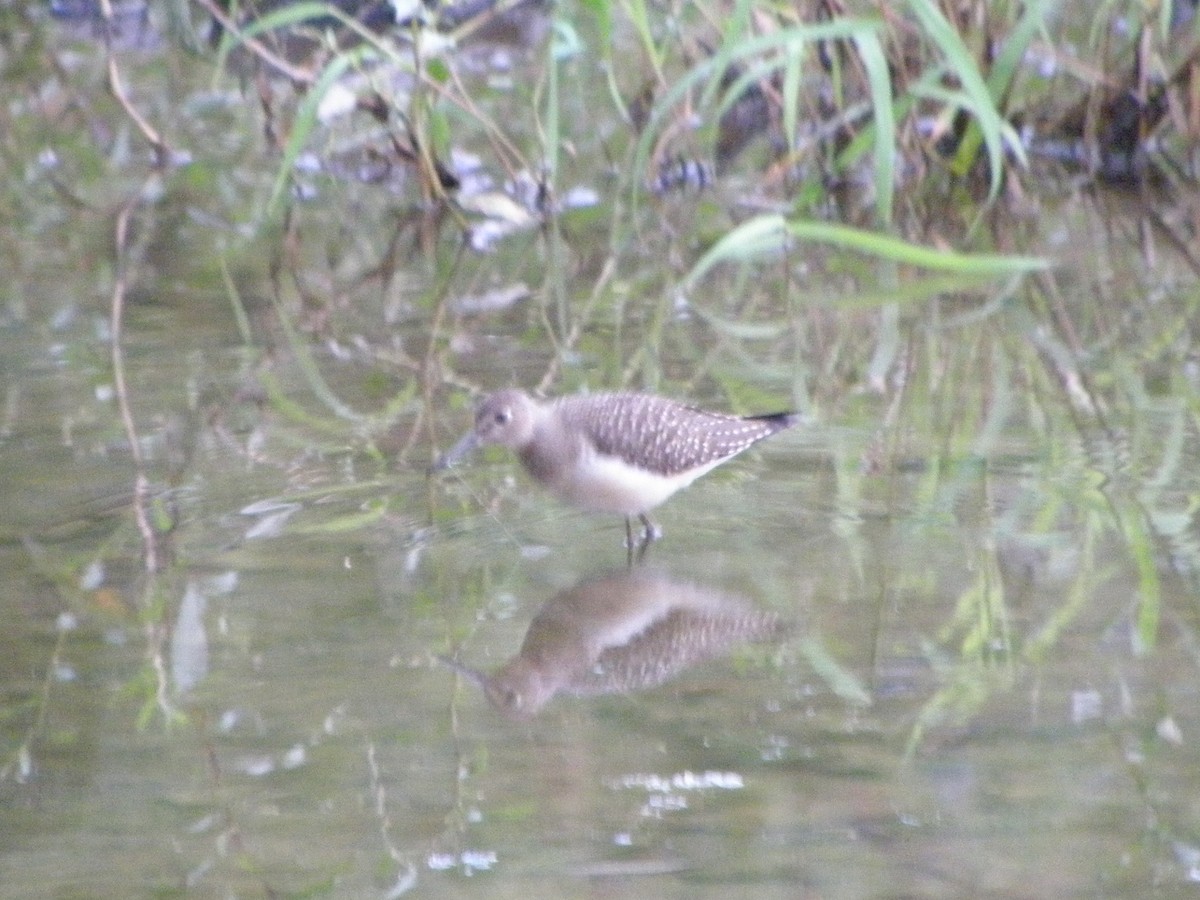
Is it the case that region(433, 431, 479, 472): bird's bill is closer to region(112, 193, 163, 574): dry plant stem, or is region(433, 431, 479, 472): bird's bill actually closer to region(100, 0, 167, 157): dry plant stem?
region(112, 193, 163, 574): dry plant stem

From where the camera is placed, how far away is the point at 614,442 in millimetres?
5344

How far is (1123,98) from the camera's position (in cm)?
1019

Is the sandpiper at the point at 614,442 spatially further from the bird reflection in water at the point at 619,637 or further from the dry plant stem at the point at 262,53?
the dry plant stem at the point at 262,53

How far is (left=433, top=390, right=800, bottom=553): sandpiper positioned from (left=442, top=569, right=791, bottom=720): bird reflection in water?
0.26 metres

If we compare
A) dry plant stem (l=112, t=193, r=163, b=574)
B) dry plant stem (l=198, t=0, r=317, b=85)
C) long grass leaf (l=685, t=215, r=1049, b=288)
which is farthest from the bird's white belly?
dry plant stem (l=198, t=0, r=317, b=85)

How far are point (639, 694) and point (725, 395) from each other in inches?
87.6

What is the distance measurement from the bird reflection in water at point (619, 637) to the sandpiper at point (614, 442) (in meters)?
0.26

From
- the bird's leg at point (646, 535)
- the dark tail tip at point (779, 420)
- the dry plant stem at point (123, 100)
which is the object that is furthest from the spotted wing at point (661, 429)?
the dry plant stem at point (123, 100)

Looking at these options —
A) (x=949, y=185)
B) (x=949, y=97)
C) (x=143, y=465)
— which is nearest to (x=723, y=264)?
(x=949, y=97)

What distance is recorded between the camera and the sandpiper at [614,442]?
5.32m

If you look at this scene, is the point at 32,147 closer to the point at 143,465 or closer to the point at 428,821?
the point at 143,465

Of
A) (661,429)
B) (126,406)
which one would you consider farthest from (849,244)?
(126,406)

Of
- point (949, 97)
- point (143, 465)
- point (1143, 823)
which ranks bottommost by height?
point (1143, 823)

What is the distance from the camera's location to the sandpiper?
5316 millimetres
